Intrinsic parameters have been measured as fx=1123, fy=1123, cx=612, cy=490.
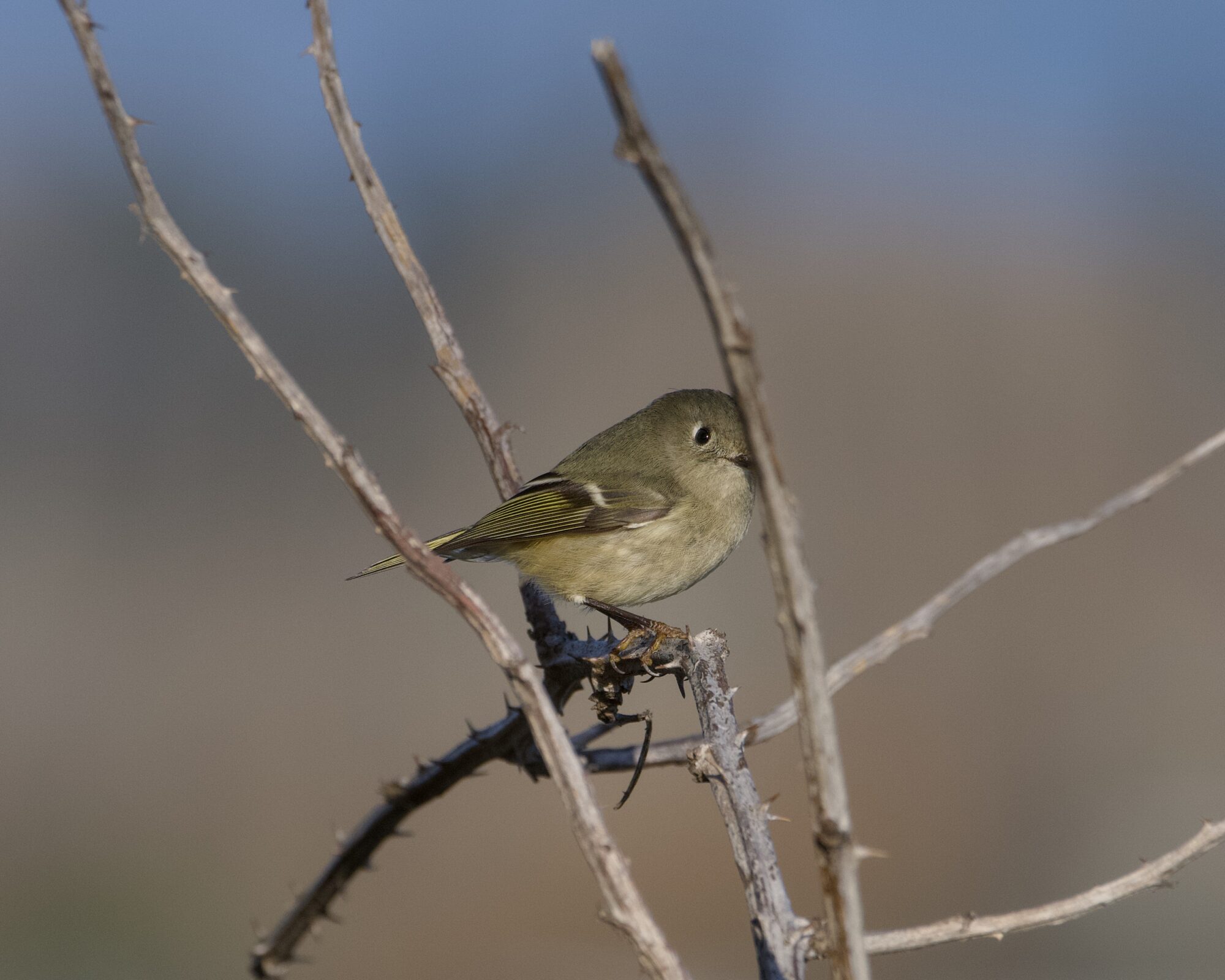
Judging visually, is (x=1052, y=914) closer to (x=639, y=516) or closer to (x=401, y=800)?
(x=401, y=800)

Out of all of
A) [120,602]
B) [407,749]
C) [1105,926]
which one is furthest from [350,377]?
[1105,926]

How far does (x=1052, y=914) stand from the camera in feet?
3.98

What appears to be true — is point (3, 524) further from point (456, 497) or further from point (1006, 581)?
point (1006, 581)

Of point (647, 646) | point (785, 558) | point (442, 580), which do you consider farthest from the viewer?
point (647, 646)

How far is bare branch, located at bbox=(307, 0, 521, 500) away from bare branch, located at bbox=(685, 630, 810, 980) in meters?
0.96

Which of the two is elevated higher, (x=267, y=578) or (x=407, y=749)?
(x=267, y=578)

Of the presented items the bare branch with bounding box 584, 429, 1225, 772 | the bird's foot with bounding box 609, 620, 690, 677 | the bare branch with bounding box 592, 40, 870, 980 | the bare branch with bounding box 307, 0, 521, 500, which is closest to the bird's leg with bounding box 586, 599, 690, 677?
the bird's foot with bounding box 609, 620, 690, 677

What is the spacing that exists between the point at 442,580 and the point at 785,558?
1.25 ft

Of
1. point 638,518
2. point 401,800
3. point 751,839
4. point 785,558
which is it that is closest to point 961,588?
point 751,839

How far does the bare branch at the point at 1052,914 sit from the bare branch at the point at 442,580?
280 millimetres

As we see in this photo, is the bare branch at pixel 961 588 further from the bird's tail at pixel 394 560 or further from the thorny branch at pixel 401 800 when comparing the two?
the bird's tail at pixel 394 560

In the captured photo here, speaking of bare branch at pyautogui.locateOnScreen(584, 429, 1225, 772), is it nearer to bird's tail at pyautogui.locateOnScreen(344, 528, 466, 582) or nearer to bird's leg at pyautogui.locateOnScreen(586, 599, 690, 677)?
bird's leg at pyautogui.locateOnScreen(586, 599, 690, 677)

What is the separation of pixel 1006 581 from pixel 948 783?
2.17m

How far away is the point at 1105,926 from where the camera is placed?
5160 millimetres
